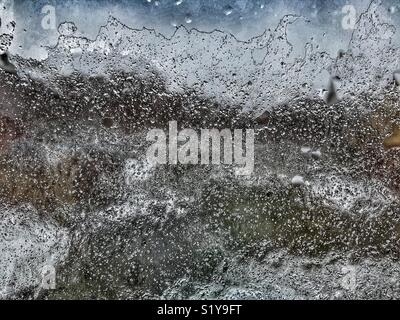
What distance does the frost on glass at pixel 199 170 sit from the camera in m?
2.21

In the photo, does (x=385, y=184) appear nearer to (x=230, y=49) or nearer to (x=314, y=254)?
(x=314, y=254)

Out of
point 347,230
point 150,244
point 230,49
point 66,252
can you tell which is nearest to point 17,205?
point 66,252

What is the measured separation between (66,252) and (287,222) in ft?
3.32

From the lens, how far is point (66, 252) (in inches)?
87.1

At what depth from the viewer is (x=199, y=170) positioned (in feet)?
7.32

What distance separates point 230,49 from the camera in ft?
7.48

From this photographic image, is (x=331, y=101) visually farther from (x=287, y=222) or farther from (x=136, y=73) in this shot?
(x=136, y=73)

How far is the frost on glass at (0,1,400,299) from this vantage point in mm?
2207

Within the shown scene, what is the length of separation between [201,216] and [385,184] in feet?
2.80

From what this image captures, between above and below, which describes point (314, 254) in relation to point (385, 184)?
below
